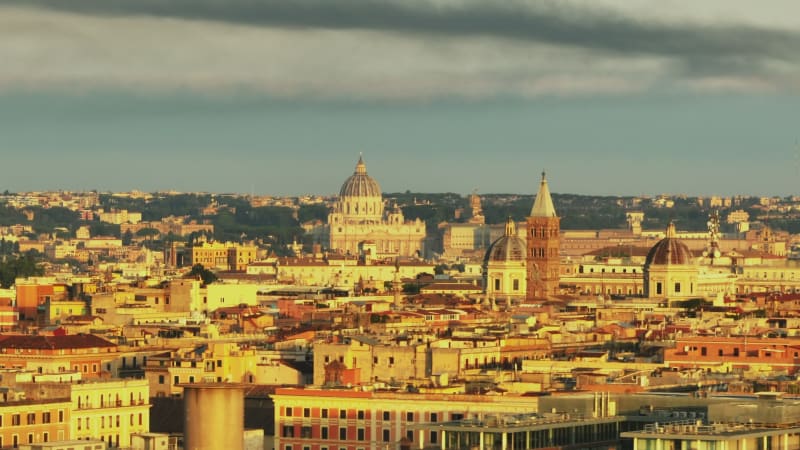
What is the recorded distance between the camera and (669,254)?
131 metres

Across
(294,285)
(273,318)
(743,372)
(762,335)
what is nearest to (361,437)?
(743,372)

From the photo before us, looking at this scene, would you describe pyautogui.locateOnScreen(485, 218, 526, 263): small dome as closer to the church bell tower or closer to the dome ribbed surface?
the church bell tower

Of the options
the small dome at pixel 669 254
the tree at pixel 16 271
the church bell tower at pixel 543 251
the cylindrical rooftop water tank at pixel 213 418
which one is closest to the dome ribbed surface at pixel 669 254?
the small dome at pixel 669 254

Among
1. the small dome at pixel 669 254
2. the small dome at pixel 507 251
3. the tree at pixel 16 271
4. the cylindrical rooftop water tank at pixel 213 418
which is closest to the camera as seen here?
the cylindrical rooftop water tank at pixel 213 418

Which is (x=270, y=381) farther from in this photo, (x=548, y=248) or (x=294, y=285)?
(x=294, y=285)

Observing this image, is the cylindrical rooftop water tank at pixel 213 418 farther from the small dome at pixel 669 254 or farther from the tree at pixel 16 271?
the tree at pixel 16 271

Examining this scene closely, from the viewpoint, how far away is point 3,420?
57875 millimetres

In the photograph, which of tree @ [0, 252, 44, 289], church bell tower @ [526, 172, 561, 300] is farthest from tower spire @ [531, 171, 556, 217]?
tree @ [0, 252, 44, 289]

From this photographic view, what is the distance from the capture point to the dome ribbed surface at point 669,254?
429 feet

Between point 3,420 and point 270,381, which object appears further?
point 270,381

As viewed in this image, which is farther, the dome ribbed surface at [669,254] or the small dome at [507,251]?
the small dome at [507,251]

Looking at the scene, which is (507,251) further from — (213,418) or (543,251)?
(213,418)

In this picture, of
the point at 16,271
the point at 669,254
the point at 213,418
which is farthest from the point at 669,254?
the point at 213,418

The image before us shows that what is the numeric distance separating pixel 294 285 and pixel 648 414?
358 feet
